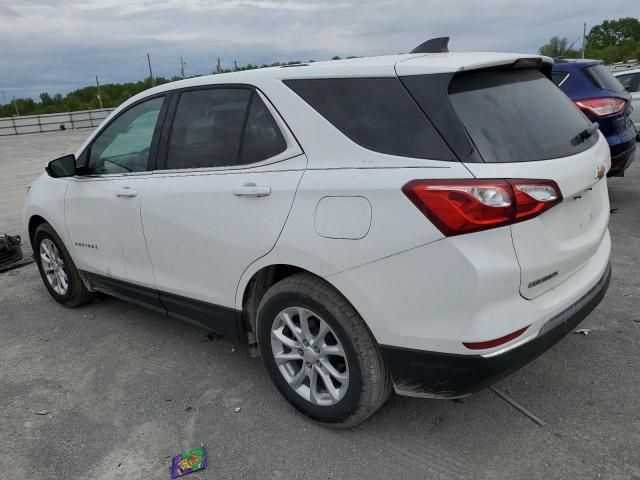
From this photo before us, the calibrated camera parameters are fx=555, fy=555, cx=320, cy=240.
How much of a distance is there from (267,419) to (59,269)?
2702mm

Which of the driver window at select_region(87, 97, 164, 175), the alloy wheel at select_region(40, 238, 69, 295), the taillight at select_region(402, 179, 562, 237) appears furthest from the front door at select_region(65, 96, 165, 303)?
the taillight at select_region(402, 179, 562, 237)

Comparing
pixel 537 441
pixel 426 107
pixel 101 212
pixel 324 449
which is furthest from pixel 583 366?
pixel 101 212

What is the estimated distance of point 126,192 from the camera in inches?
142

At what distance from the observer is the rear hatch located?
88.7 inches

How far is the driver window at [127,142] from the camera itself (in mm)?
3639

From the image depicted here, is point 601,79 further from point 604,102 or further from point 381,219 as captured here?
point 381,219

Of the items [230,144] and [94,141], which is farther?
[94,141]

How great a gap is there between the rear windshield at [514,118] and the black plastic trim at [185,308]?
163cm

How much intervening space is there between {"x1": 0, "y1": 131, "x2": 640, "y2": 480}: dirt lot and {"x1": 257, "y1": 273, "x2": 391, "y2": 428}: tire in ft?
0.58

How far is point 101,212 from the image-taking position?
3.88 m

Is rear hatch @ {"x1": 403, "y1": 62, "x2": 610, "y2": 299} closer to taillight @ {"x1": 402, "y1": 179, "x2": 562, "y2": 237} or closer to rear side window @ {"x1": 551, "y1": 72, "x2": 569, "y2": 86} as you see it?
taillight @ {"x1": 402, "y1": 179, "x2": 562, "y2": 237}

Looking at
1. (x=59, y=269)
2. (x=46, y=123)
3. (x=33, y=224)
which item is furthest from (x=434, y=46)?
(x=46, y=123)

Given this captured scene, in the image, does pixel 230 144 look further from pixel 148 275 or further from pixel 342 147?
pixel 148 275

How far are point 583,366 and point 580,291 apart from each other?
0.90 m
